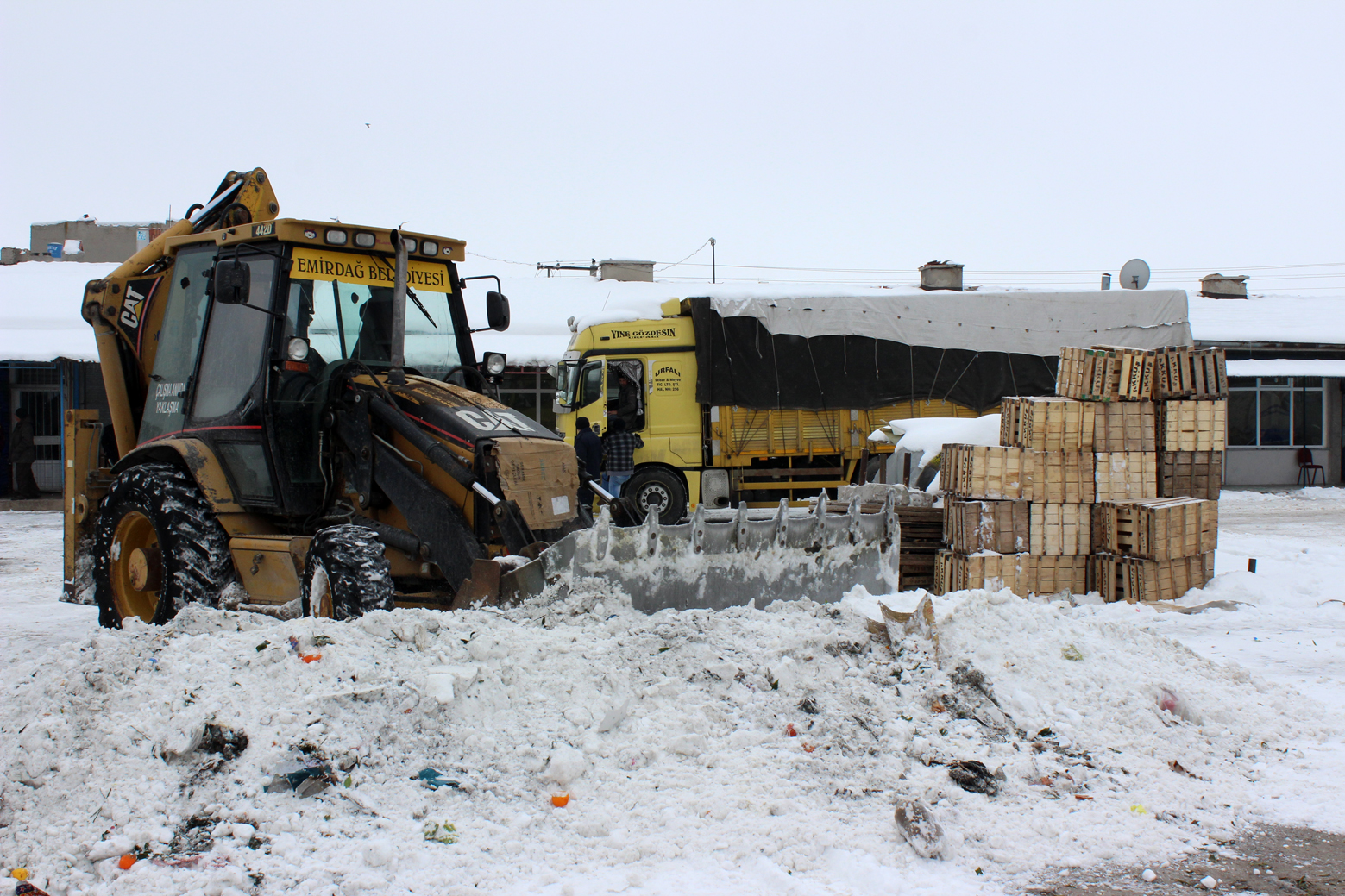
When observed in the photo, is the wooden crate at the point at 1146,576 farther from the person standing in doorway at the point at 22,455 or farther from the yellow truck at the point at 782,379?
the person standing in doorway at the point at 22,455

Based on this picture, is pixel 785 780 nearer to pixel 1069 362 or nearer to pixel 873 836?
pixel 873 836

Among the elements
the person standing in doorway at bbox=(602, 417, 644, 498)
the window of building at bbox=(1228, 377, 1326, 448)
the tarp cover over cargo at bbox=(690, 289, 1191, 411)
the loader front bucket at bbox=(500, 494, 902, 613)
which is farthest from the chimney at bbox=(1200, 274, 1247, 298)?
the loader front bucket at bbox=(500, 494, 902, 613)

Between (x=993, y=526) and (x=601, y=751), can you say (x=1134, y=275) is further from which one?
(x=601, y=751)

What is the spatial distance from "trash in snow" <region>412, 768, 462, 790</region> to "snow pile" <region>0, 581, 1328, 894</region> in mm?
19

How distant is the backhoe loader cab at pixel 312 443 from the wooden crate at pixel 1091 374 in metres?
5.23

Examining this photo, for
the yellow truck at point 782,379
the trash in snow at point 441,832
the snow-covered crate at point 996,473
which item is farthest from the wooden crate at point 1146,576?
the trash in snow at point 441,832

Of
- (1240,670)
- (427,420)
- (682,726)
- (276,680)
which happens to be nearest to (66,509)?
(427,420)

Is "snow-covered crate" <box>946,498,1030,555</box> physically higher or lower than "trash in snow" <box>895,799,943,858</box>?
higher

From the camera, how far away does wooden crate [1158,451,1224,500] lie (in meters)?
9.16

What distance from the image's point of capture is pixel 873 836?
11.5ft

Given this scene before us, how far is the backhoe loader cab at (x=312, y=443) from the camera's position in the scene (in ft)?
18.4

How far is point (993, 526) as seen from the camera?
8.65 meters

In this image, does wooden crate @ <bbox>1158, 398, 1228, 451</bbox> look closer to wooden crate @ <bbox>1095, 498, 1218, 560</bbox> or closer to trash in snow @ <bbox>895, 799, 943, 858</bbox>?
wooden crate @ <bbox>1095, 498, 1218, 560</bbox>

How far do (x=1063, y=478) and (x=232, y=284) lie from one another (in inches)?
263
